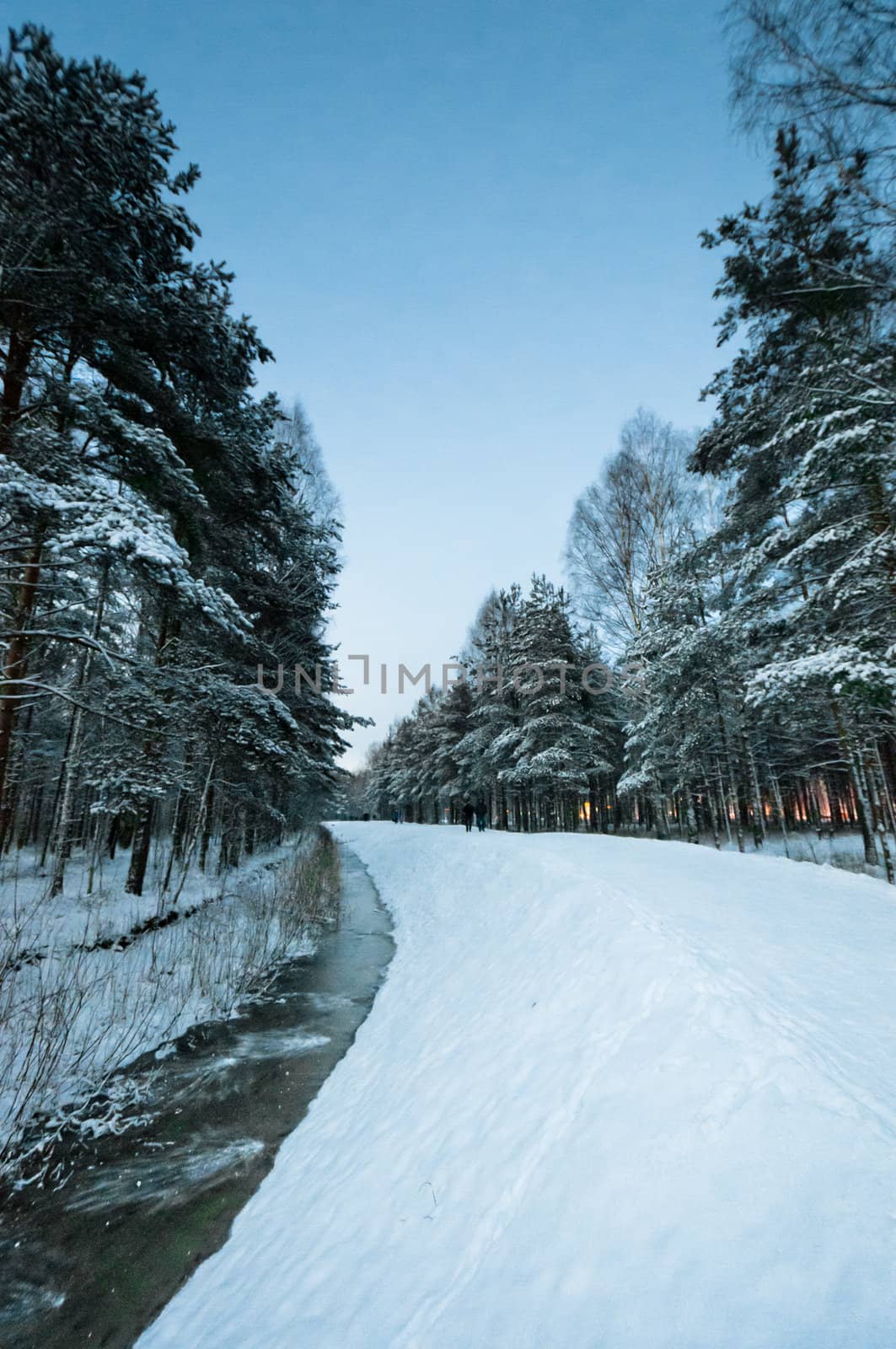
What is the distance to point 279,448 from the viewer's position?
9227 millimetres

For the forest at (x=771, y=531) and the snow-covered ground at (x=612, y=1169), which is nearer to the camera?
the snow-covered ground at (x=612, y=1169)

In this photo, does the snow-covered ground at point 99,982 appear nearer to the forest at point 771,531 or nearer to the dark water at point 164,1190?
the dark water at point 164,1190

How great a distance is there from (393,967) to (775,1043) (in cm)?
712

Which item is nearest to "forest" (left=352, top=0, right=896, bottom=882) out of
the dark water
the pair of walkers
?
the pair of walkers

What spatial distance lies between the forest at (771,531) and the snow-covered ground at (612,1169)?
5.63 m

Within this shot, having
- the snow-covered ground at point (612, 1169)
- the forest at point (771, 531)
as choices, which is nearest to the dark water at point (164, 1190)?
the snow-covered ground at point (612, 1169)

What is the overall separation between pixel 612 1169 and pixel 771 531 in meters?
11.9

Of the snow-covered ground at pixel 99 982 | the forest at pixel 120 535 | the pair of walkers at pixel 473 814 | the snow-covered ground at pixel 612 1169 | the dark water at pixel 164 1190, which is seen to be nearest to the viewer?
the snow-covered ground at pixel 612 1169

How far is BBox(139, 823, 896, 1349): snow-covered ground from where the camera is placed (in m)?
1.85

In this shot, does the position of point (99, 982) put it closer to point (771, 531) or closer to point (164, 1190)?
point (164, 1190)

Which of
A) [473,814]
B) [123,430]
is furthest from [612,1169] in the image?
[473,814]

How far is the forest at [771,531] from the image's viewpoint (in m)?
5.67

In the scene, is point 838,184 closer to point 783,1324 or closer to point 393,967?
point 783,1324

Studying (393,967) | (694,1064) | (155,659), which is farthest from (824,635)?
(155,659)
